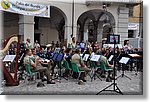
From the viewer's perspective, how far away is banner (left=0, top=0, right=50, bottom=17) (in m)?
13.0

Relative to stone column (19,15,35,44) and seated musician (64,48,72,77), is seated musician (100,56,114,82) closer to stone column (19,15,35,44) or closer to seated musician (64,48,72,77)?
seated musician (64,48,72,77)

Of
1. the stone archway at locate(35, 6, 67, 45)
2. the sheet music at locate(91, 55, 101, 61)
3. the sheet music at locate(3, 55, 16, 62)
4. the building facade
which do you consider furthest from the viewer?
the stone archway at locate(35, 6, 67, 45)

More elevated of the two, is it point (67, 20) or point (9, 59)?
point (67, 20)

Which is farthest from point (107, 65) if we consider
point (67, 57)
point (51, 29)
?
point (51, 29)

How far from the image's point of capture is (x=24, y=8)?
14.1 metres

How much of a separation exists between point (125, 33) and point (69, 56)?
9017 millimetres

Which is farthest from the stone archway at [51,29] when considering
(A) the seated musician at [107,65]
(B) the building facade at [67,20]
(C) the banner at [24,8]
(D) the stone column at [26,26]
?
(A) the seated musician at [107,65]

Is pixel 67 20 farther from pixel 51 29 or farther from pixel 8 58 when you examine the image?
pixel 8 58

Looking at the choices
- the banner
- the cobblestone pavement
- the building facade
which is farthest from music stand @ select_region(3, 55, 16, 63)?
the building facade

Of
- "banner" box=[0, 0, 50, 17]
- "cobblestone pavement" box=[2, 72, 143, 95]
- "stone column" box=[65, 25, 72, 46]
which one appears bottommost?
"cobblestone pavement" box=[2, 72, 143, 95]

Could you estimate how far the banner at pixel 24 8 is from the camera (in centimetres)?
1300

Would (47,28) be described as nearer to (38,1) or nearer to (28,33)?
(28,33)

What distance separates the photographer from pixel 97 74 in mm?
10633

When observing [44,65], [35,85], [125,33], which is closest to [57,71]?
[44,65]
